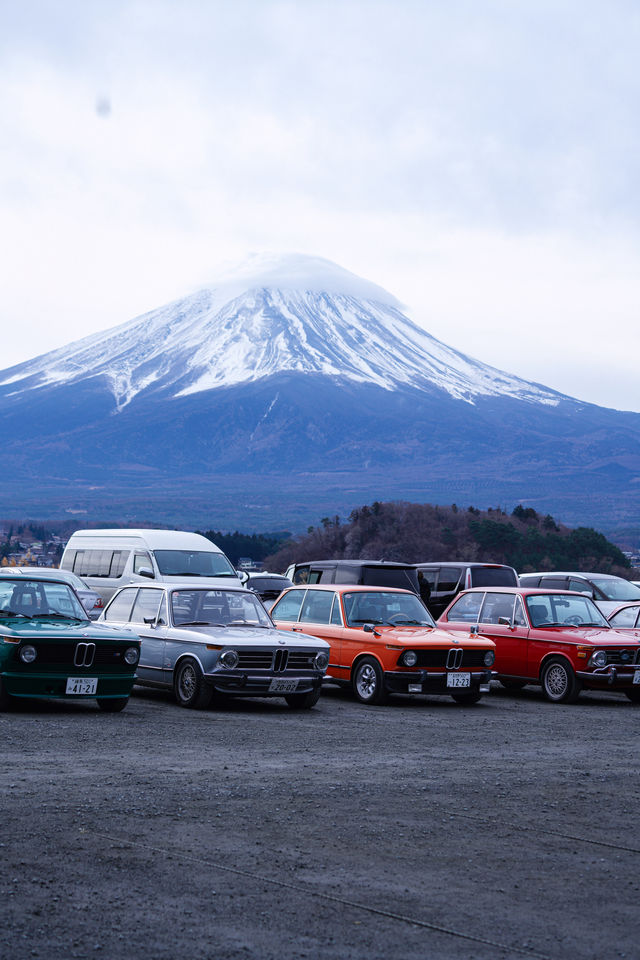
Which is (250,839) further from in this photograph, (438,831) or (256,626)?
(256,626)

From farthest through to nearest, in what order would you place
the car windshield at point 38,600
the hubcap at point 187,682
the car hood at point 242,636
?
the hubcap at point 187,682 → the car hood at point 242,636 → the car windshield at point 38,600

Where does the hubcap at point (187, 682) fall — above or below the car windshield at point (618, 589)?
below

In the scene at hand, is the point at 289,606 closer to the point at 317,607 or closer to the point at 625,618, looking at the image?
the point at 317,607

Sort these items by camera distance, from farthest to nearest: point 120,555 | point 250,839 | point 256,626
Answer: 1. point 120,555
2. point 256,626
3. point 250,839

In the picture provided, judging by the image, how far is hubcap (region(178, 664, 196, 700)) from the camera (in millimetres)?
13915

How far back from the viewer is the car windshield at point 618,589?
74.4ft

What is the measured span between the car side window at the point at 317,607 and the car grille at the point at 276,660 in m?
2.29

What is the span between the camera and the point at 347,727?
12609 mm

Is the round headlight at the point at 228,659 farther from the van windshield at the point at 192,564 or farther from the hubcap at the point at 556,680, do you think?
the van windshield at the point at 192,564

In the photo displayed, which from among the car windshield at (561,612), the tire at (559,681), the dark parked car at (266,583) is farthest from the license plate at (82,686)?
the dark parked car at (266,583)

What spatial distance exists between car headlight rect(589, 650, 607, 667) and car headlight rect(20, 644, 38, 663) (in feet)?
23.4

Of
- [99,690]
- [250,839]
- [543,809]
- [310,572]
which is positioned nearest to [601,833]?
[543,809]

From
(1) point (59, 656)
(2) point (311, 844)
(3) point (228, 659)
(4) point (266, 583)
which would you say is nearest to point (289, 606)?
(3) point (228, 659)

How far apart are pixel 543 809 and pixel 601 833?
0.73 m
